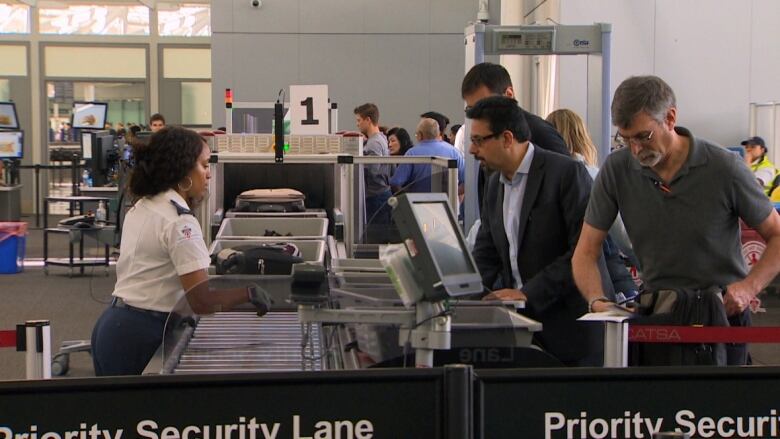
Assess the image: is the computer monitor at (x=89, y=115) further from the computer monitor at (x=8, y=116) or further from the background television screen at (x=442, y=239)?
the background television screen at (x=442, y=239)

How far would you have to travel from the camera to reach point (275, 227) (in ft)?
16.2

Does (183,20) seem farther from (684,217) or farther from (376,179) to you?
(684,217)

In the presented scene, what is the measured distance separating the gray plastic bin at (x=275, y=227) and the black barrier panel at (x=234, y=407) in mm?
3108

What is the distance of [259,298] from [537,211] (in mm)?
1018

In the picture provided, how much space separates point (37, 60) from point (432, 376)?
17.0m

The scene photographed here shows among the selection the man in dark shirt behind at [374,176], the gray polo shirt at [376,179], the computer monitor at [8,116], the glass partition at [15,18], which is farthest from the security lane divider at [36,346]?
the glass partition at [15,18]

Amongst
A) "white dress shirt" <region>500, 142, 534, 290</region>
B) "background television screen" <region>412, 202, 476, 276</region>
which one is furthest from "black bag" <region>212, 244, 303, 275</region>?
"background television screen" <region>412, 202, 476, 276</region>

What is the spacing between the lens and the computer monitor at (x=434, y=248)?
1.68 meters

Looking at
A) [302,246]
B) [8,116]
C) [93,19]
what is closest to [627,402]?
[302,246]

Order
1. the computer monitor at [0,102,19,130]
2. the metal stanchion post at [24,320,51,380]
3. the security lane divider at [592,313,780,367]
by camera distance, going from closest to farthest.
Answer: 1. the metal stanchion post at [24,320,51,380]
2. the security lane divider at [592,313,780,367]
3. the computer monitor at [0,102,19,130]

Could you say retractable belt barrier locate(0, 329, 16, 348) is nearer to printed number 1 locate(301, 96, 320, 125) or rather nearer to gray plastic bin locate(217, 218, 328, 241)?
gray plastic bin locate(217, 218, 328, 241)

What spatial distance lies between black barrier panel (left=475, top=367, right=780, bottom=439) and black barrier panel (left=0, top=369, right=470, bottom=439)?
84 millimetres

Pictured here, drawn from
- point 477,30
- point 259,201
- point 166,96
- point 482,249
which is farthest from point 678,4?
point 166,96

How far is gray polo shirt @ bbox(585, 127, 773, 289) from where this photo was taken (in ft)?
8.76
